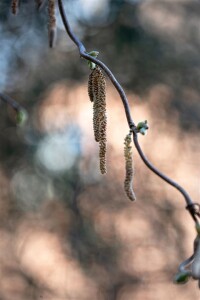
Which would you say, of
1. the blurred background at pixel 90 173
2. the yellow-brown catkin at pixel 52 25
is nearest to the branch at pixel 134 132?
the yellow-brown catkin at pixel 52 25

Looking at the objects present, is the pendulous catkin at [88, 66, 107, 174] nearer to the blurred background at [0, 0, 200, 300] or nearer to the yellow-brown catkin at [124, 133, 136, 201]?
the yellow-brown catkin at [124, 133, 136, 201]

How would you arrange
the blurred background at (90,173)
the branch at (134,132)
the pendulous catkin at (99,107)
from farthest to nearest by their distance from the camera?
1. the blurred background at (90,173)
2. the pendulous catkin at (99,107)
3. the branch at (134,132)

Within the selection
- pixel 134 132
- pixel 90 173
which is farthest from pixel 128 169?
pixel 90 173

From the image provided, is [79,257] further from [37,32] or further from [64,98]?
[37,32]

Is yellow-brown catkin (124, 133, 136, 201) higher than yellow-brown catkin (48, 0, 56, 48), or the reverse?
yellow-brown catkin (48, 0, 56, 48)

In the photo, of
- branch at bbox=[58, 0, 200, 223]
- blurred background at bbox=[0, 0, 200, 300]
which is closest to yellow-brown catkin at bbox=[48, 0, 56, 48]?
branch at bbox=[58, 0, 200, 223]

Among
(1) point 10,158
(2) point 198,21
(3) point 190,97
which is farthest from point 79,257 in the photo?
(2) point 198,21

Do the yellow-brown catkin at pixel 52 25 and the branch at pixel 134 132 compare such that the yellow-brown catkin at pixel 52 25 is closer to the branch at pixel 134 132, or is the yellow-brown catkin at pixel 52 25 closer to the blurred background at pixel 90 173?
the branch at pixel 134 132

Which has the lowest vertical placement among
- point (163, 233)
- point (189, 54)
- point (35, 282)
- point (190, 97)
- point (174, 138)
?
point (35, 282)
